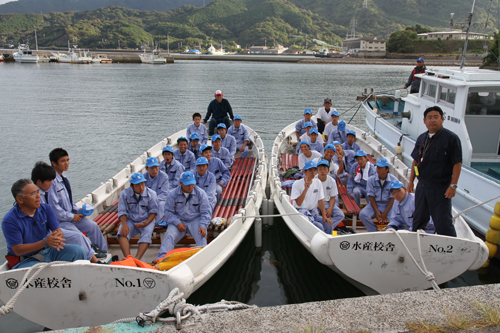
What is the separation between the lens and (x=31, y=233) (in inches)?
166

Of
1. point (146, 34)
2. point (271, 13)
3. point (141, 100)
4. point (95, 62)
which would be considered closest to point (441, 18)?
point (271, 13)

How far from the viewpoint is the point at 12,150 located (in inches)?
622

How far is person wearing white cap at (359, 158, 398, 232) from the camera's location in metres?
6.40

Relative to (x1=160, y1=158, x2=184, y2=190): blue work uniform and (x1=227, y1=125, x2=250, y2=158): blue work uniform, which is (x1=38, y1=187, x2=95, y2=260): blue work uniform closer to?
(x1=160, y1=158, x2=184, y2=190): blue work uniform

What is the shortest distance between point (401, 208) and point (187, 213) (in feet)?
12.0

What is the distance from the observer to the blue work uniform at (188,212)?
19.3 feet

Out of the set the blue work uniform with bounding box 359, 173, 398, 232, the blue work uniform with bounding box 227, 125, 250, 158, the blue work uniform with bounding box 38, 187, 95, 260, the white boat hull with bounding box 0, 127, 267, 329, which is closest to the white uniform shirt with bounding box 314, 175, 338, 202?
the blue work uniform with bounding box 359, 173, 398, 232

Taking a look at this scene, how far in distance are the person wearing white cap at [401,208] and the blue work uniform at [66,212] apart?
191 inches

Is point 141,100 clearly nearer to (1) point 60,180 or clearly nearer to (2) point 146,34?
(1) point 60,180

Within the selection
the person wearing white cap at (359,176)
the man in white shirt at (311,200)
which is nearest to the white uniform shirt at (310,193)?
the man in white shirt at (311,200)

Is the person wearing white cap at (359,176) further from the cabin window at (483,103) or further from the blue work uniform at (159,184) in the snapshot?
the blue work uniform at (159,184)

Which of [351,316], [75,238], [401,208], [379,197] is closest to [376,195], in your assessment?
[379,197]

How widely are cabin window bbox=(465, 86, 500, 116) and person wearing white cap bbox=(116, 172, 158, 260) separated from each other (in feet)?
25.1

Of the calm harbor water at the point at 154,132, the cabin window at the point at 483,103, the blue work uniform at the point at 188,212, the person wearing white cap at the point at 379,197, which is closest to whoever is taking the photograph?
the blue work uniform at the point at 188,212
